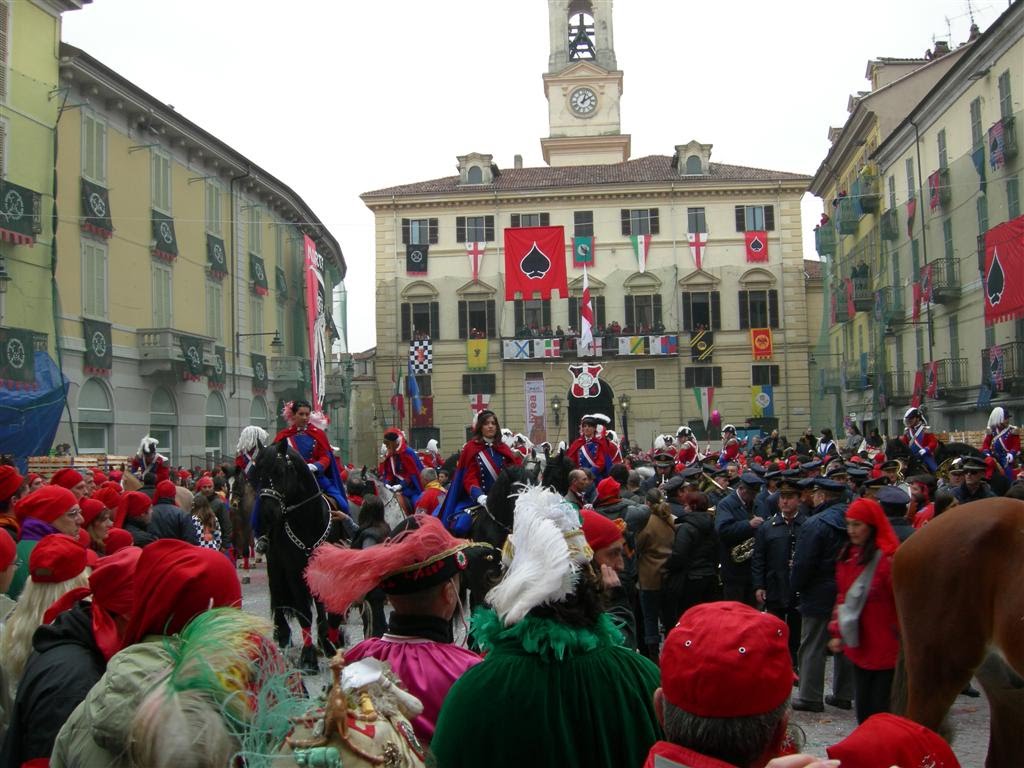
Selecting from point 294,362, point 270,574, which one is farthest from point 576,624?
point 294,362

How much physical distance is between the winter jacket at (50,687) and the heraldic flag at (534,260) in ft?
117

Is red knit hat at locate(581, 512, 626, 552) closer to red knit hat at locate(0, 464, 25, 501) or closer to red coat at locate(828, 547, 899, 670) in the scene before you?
red coat at locate(828, 547, 899, 670)

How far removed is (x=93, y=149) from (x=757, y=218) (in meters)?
35.6

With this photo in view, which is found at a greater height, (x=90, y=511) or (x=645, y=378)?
(x=645, y=378)

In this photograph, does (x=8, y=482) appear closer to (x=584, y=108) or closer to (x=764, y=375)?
(x=764, y=375)

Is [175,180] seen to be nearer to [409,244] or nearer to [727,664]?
[409,244]

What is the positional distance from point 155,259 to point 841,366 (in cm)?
3038

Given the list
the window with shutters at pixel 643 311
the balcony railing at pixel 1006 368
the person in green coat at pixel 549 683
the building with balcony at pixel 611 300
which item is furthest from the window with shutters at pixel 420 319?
the person in green coat at pixel 549 683

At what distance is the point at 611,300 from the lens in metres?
55.6

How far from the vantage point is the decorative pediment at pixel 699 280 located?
182 ft

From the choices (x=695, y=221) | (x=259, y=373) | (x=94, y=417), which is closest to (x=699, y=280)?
(x=695, y=221)

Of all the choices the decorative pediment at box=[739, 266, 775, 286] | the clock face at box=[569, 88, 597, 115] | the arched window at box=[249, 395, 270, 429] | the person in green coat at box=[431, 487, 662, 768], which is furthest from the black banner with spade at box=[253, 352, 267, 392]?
the person in green coat at box=[431, 487, 662, 768]

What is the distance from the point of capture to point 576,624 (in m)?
3.17

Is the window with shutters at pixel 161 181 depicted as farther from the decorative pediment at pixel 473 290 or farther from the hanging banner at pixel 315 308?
the decorative pediment at pixel 473 290
